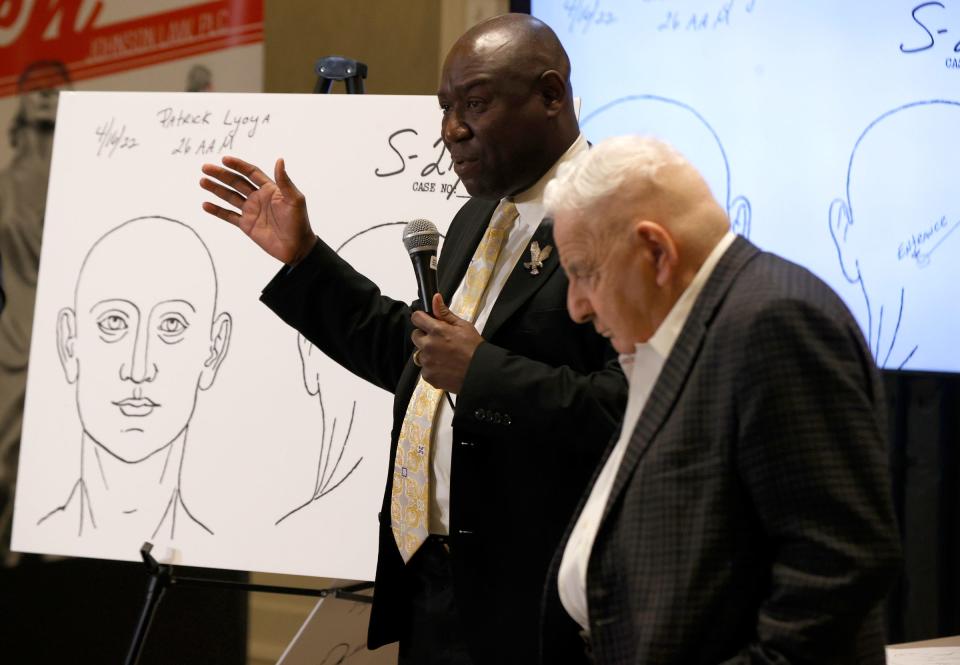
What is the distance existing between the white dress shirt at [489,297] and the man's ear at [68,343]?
1.29m

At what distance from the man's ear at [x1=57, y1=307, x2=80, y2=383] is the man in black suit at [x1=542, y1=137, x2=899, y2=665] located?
1830mm

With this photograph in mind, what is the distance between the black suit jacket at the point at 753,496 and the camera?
117 centimetres

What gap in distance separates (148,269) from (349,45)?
1.73 m

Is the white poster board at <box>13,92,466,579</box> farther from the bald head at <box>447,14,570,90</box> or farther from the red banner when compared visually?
the red banner

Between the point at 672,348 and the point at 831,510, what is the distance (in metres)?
0.26

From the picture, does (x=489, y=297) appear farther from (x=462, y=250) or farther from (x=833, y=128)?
(x=833, y=128)

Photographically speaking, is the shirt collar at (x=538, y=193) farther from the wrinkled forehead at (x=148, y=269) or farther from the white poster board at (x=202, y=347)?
the wrinkled forehead at (x=148, y=269)

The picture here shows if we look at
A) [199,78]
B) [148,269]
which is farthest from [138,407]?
[199,78]

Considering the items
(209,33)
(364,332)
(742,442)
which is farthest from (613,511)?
(209,33)

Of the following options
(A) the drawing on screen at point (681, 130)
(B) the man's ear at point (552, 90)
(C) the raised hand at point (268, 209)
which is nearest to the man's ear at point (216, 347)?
(C) the raised hand at point (268, 209)

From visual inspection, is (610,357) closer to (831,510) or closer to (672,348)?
(672,348)

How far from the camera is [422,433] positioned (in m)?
1.98

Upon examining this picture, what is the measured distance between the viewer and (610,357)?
1.83 metres

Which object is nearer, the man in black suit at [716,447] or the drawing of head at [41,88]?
the man in black suit at [716,447]
